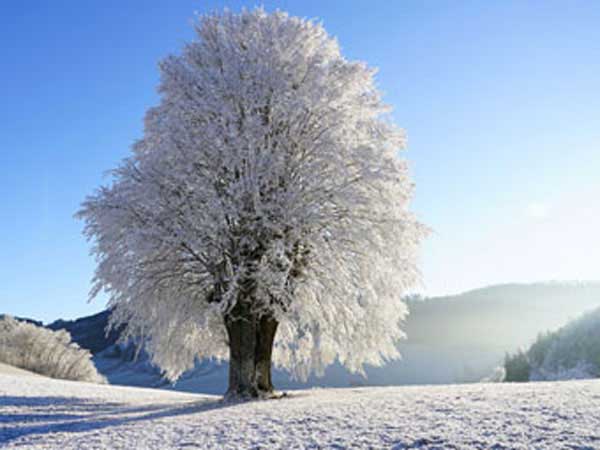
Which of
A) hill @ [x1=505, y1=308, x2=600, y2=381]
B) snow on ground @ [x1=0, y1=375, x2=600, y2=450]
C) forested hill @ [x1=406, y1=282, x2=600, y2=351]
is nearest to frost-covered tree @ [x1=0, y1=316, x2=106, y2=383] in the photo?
snow on ground @ [x1=0, y1=375, x2=600, y2=450]

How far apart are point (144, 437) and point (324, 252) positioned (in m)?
6.79

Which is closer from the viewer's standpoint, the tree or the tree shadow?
the tree shadow

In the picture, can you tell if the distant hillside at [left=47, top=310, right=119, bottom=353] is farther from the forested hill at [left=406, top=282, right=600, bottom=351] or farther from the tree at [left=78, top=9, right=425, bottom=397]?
the tree at [left=78, top=9, right=425, bottom=397]

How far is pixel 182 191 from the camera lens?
15.3 m

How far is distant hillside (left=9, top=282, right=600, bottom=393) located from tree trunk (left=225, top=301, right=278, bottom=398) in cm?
7589

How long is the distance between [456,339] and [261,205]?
120 metres

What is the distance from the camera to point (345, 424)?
9.52 m

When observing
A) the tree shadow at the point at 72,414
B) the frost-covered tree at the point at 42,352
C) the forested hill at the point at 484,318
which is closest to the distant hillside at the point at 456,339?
the forested hill at the point at 484,318

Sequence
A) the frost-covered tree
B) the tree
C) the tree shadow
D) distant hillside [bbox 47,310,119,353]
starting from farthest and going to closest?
distant hillside [bbox 47,310,119,353]
the frost-covered tree
the tree
the tree shadow

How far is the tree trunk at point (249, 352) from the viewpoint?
15.2 metres

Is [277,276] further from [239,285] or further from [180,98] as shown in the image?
[180,98]

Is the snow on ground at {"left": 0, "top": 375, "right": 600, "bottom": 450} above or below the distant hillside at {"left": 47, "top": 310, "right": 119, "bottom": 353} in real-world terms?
below

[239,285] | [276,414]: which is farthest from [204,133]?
[276,414]

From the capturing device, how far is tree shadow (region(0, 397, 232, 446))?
38.8 ft
